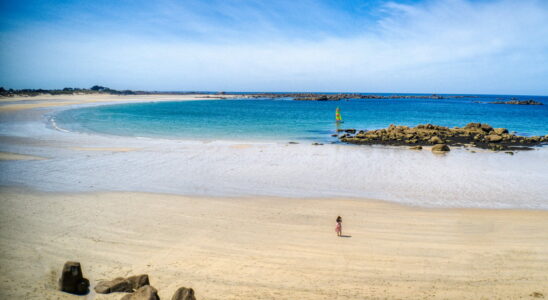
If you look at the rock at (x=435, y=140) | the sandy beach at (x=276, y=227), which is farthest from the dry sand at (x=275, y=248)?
the rock at (x=435, y=140)

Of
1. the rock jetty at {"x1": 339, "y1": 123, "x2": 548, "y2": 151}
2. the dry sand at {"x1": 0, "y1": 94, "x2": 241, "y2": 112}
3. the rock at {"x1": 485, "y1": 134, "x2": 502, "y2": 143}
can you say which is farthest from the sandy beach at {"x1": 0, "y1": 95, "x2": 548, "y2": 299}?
the dry sand at {"x1": 0, "y1": 94, "x2": 241, "y2": 112}

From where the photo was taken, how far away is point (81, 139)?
88.8 ft

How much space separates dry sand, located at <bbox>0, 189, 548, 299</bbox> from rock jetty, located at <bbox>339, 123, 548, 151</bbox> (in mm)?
16203

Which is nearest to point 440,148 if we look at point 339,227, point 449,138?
point 449,138

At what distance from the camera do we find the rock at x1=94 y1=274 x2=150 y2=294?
6.71 metres

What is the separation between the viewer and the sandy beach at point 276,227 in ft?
23.8

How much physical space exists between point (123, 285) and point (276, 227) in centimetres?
467

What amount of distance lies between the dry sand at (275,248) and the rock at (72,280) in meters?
0.26

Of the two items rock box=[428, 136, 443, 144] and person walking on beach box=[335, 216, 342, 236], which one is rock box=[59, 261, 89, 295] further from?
rock box=[428, 136, 443, 144]

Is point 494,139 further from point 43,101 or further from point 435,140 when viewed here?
point 43,101

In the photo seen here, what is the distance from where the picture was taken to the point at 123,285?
22.1ft

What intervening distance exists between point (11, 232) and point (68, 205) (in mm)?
2306

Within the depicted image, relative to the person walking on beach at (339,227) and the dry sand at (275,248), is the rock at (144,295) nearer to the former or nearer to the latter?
the dry sand at (275,248)

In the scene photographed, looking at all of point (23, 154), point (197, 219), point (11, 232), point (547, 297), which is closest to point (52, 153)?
point (23, 154)
